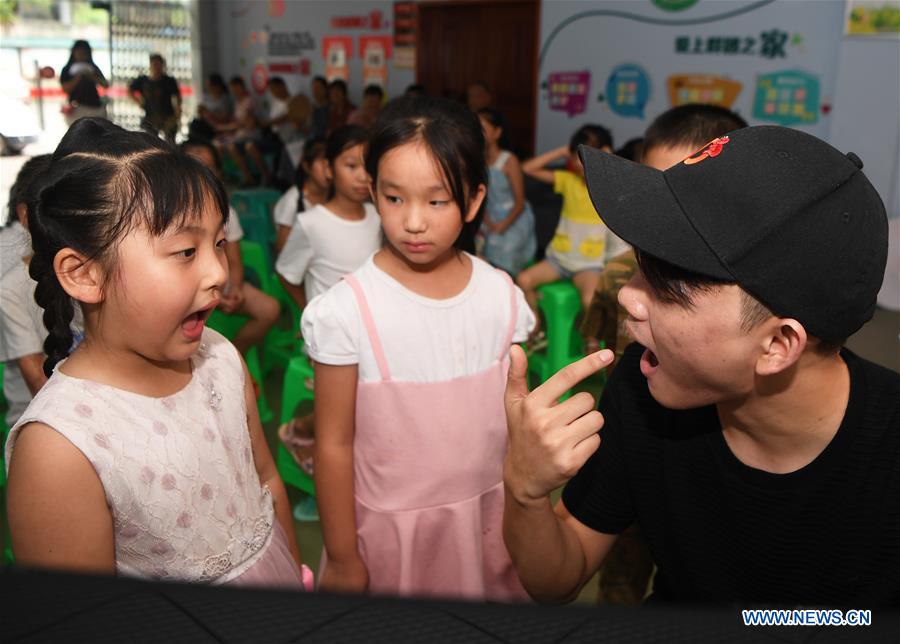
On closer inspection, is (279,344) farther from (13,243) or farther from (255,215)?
(13,243)

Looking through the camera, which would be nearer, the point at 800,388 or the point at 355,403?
the point at 800,388

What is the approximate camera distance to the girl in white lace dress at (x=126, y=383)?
0.75 metres

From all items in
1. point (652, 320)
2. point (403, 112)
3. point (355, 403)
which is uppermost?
point (403, 112)

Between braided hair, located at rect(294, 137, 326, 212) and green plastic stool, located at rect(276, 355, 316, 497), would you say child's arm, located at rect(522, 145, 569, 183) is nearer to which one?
braided hair, located at rect(294, 137, 326, 212)

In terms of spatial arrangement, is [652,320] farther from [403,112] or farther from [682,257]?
[403,112]

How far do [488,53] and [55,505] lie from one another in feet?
20.4

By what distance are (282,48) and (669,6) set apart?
385 centimetres

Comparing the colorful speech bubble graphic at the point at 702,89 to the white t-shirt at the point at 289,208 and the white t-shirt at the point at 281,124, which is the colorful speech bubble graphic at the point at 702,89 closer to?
the white t-shirt at the point at 289,208

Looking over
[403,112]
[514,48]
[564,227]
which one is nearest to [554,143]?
[514,48]

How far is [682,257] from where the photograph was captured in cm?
69

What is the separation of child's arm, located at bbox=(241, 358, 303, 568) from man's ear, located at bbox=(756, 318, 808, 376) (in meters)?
0.67

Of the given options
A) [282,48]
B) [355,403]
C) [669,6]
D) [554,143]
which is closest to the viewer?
[355,403]

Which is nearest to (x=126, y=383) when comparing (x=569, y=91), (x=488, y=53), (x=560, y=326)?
(x=560, y=326)

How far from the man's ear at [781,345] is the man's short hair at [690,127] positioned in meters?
0.79
